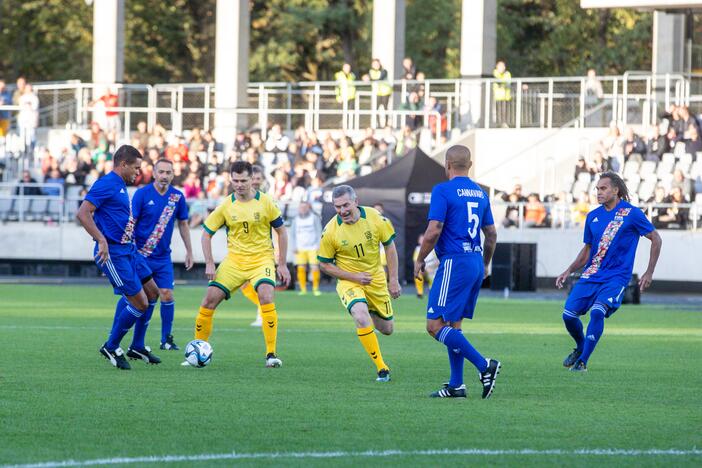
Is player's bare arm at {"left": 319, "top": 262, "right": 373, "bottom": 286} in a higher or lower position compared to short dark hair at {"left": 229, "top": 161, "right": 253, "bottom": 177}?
lower

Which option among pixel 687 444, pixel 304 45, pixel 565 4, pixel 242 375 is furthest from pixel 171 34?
pixel 687 444

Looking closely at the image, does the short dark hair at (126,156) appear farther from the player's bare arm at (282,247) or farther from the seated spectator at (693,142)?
the seated spectator at (693,142)

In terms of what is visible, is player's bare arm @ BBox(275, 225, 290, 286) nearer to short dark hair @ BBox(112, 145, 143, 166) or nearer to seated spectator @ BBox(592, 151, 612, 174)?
short dark hair @ BBox(112, 145, 143, 166)

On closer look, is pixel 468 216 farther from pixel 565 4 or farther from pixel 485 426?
pixel 565 4

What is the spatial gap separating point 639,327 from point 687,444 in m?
12.3

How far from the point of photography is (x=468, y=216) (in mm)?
11125

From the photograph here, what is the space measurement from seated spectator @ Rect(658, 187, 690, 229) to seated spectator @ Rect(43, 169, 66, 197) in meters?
14.7

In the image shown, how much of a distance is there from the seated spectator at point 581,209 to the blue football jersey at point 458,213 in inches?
815

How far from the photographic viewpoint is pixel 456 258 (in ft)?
36.7

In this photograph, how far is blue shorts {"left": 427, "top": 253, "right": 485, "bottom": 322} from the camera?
1116cm

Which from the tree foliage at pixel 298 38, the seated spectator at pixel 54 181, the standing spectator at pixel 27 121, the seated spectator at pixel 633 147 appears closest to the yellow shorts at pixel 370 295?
the seated spectator at pixel 633 147

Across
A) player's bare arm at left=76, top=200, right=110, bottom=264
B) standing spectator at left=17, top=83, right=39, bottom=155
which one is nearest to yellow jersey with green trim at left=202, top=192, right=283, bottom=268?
player's bare arm at left=76, top=200, right=110, bottom=264

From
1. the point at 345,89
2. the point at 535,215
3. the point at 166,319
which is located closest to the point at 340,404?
the point at 166,319

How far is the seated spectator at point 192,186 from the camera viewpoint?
35531 millimetres
